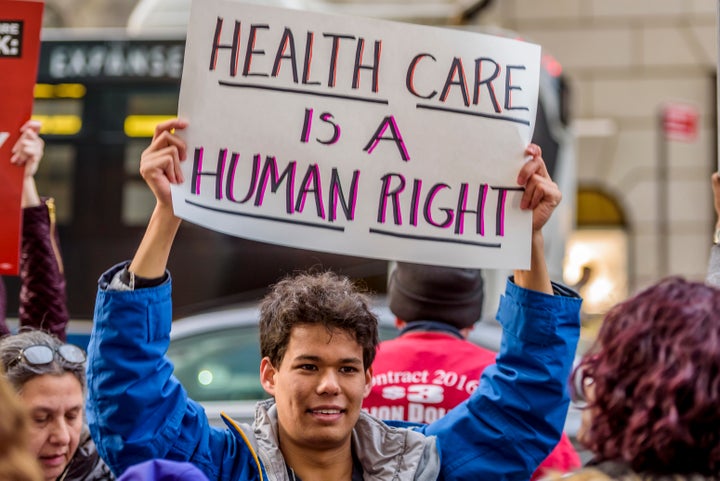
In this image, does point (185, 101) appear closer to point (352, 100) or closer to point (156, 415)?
point (352, 100)

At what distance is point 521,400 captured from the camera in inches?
110

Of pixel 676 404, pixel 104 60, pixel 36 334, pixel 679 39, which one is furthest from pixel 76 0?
pixel 676 404

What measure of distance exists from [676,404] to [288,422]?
1035mm

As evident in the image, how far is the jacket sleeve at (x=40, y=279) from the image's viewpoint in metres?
3.58

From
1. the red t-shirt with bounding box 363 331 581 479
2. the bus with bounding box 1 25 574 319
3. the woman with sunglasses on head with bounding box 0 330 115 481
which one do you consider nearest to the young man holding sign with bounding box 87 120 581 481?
the woman with sunglasses on head with bounding box 0 330 115 481

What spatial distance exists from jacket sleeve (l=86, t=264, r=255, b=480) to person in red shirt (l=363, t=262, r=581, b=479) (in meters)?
1.04

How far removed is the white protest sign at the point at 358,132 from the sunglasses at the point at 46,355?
61 cm

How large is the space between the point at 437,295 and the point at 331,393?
1.16 m

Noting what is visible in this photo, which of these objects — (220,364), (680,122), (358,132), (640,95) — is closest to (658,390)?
(358,132)

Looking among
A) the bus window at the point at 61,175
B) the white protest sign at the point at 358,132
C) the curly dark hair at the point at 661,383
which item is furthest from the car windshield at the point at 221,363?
the bus window at the point at 61,175

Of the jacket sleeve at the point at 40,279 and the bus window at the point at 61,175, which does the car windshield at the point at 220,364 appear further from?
the bus window at the point at 61,175

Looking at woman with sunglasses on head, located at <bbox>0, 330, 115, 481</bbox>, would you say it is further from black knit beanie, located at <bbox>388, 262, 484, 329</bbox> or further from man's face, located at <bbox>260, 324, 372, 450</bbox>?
black knit beanie, located at <bbox>388, 262, 484, 329</bbox>

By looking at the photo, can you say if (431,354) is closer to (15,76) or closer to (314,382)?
(314,382)

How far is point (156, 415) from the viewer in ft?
8.53
